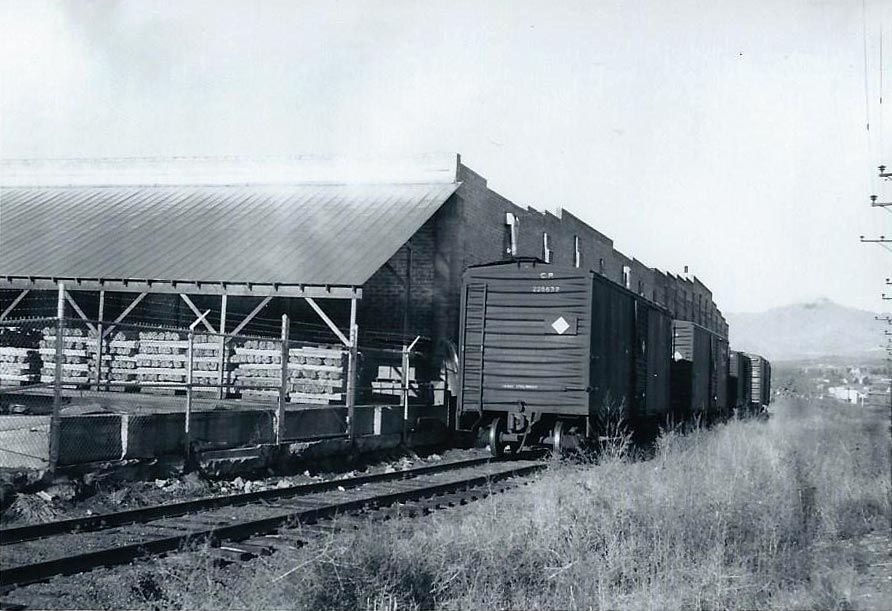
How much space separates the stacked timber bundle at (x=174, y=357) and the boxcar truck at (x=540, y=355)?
5.78m

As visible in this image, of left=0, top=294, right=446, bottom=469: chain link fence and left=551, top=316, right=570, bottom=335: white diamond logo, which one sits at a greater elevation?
left=551, top=316, right=570, bottom=335: white diamond logo

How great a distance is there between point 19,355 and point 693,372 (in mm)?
16408

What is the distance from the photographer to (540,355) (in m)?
15.6

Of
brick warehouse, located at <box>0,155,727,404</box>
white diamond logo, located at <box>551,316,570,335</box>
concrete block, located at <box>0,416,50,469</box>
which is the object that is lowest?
concrete block, located at <box>0,416,50,469</box>

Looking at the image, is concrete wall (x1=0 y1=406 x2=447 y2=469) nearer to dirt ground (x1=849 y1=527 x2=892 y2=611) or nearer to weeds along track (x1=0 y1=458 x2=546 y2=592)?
weeds along track (x1=0 y1=458 x2=546 y2=592)

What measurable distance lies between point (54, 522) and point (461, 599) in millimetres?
4422

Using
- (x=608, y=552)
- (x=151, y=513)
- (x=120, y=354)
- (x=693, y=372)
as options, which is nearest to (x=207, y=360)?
(x=120, y=354)

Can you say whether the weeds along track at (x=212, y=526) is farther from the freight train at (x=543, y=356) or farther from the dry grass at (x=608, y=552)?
the freight train at (x=543, y=356)

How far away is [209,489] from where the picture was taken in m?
11.9

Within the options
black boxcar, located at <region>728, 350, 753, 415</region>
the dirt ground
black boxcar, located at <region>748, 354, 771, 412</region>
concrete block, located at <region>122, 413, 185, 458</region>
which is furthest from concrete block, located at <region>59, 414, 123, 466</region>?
black boxcar, located at <region>748, 354, 771, 412</region>

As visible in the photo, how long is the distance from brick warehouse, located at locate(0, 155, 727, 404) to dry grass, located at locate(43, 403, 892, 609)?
→ 9.04 m

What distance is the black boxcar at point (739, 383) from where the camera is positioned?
34812mm

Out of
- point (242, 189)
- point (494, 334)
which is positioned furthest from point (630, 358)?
point (242, 189)

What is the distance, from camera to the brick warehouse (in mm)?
20016
